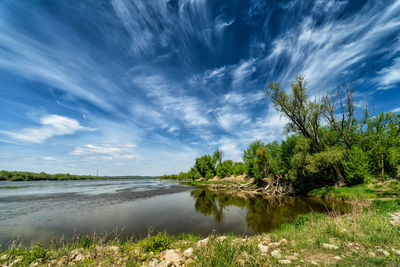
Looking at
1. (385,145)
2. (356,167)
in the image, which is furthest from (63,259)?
(385,145)

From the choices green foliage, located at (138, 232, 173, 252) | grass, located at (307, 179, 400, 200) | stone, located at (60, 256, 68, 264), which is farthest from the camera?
grass, located at (307, 179, 400, 200)

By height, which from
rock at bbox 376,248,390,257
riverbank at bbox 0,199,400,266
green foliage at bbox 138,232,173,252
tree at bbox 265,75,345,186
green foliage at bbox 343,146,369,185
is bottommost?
green foliage at bbox 138,232,173,252

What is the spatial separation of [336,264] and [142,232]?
1058cm

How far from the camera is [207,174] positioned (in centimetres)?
7419

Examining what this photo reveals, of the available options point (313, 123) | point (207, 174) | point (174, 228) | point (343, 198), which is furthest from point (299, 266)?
point (207, 174)

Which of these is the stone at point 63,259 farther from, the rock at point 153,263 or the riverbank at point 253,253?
the rock at point 153,263

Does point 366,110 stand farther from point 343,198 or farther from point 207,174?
point 207,174

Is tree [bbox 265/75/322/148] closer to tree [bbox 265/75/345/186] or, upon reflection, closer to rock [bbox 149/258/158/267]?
tree [bbox 265/75/345/186]

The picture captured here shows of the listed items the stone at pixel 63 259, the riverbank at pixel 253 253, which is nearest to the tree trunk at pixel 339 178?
the riverbank at pixel 253 253

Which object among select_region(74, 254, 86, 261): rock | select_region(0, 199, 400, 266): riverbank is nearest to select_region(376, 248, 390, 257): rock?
select_region(0, 199, 400, 266): riverbank

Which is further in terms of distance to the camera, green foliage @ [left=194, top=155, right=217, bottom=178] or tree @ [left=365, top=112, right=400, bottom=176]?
green foliage @ [left=194, top=155, right=217, bottom=178]

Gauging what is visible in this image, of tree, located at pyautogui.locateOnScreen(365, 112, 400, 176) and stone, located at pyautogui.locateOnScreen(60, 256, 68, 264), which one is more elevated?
tree, located at pyautogui.locateOnScreen(365, 112, 400, 176)

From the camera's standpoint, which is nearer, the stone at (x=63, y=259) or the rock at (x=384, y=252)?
the rock at (x=384, y=252)

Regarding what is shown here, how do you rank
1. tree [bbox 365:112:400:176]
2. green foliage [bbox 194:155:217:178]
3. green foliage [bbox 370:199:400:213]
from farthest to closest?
green foliage [bbox 194:155:217:178]
tree [bbox 365:112:400:176]
green foliage [bbox 370:199:400:213]
